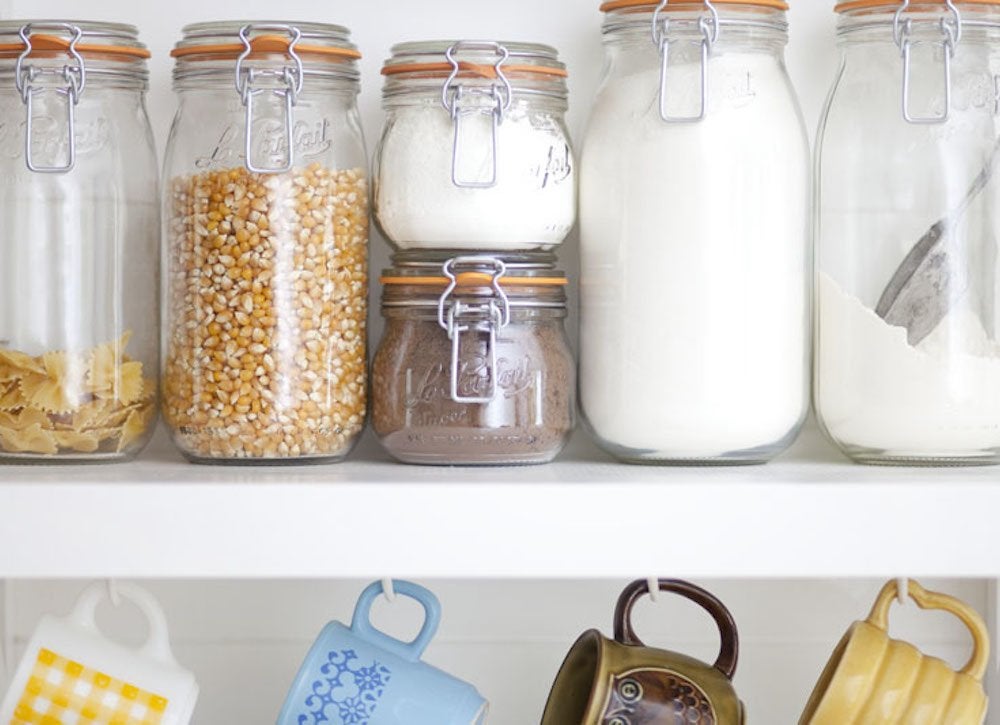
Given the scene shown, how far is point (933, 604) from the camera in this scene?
100cm

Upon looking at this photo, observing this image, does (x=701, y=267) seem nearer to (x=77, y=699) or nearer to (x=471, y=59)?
(x=471, y=59)

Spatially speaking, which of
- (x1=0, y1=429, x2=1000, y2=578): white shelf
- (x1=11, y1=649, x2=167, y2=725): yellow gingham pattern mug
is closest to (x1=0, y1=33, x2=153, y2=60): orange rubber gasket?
(x1=0, y1=429, x2=1000, y2=578): white shelf

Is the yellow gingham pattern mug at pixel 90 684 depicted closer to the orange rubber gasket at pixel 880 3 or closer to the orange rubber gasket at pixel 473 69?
the orange rubber gasket at pixel 473 69

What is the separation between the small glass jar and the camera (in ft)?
3.13

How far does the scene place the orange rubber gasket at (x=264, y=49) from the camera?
0.96m

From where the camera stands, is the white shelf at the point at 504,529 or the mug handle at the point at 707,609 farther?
the mug handle at the point at 707,609

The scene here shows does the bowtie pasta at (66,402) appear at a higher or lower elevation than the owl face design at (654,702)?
higher

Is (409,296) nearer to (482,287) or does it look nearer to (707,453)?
(482,287)

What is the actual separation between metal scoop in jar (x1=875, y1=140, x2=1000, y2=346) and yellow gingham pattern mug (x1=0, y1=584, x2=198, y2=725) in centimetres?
57

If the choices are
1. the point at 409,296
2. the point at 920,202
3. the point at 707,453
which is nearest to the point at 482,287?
the point at 409,296

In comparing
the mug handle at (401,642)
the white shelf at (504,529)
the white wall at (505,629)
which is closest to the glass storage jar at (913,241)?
the white shelf at (504,529)

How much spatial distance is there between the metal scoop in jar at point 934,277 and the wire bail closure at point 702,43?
19cm

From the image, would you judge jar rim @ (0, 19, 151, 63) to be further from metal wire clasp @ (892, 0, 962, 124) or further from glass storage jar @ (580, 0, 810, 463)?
metal wire clasp @ (892, 0, 962, 124)

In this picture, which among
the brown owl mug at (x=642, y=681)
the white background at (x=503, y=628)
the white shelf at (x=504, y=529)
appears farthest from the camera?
the white background at (x=503, y=628)
